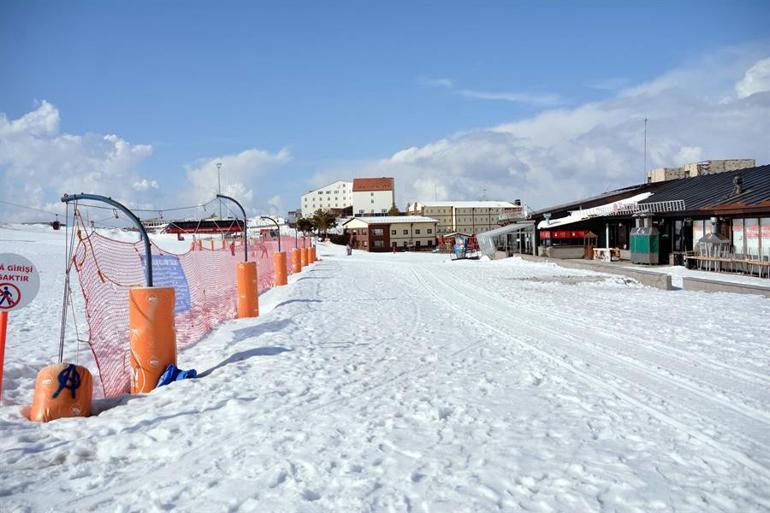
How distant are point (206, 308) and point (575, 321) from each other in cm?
881

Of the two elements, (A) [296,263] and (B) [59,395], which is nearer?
(B) [59,395]

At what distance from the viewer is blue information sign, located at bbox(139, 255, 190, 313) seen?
9891 mm

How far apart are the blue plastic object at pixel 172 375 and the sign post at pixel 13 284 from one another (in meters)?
1.64

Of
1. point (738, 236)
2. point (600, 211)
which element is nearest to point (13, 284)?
point (738, 236)

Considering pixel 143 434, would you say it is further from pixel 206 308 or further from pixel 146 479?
pixel 206 308

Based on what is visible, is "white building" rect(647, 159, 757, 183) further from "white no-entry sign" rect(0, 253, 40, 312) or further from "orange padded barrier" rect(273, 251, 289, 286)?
"white no-entry sign" rect(0, 253, 40, 312)

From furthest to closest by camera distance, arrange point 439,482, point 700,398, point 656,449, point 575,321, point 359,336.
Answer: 1. point 575,321
2. point 359,336
3. point 700,398
4. point 656,449
5. point 439,482

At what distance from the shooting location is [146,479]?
406cm

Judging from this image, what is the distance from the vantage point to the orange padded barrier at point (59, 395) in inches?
213

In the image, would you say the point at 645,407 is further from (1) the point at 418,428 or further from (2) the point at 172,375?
(2) the point at 172,375

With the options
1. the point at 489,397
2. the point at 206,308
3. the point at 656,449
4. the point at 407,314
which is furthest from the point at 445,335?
the point at 206,308

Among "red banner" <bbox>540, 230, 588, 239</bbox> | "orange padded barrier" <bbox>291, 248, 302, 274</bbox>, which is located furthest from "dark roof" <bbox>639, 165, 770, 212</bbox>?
"orange padded barrier" <bbox>291, 248, 302, 274</bbox>

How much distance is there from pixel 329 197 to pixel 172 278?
148082 mm

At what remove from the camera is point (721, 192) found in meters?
26.4
